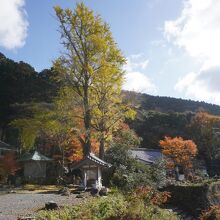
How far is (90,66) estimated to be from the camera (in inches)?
1019

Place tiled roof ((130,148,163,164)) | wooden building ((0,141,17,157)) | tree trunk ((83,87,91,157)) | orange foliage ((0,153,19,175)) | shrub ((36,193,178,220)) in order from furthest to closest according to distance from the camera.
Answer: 1. tiled roof ((130,148,163,164))
2. wooden building ((0,141,17,157))
3. orange foliage ((0,153,19,175))
4. tree trunk ((83,87,91,157))
5. shrub ((36,193,178,220))

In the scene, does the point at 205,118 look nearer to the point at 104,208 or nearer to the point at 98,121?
the point at 98,121

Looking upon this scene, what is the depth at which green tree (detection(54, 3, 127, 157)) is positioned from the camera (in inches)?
1025

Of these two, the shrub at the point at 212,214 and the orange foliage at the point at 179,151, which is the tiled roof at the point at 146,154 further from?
the shrub at the point at 212,214

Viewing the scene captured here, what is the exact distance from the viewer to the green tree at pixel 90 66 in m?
26.0

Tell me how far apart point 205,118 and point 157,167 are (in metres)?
28.5

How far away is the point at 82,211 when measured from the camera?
13.5 meters

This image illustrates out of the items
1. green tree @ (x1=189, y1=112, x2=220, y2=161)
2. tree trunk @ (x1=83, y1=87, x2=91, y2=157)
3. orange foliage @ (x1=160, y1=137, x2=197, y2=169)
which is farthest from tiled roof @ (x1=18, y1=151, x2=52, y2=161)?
green tree @ (x1=189, y1=112, x2=220, y2=161)

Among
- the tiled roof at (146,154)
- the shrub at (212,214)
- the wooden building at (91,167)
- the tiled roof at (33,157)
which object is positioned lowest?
the shrub at (212,214)

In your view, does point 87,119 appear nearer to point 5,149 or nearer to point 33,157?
point 33,157

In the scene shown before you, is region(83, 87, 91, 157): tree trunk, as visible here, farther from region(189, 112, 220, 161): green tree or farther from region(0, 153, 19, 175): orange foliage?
region(189, 112, 220, 161): green tree

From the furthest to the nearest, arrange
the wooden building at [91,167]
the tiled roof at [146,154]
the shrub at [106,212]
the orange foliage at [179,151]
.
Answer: the tiled roof at [146,154] → the orange foliage at [179,151] → the wooden building at [91,167] → the shrub at [106,212]

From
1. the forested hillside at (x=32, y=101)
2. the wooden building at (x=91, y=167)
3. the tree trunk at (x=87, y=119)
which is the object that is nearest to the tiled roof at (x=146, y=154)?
the forested hillside at (x=32, y=101)

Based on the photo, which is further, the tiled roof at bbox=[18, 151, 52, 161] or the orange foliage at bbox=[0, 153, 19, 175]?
the tiled roof at bbox=[18, 151, 52, 161]
